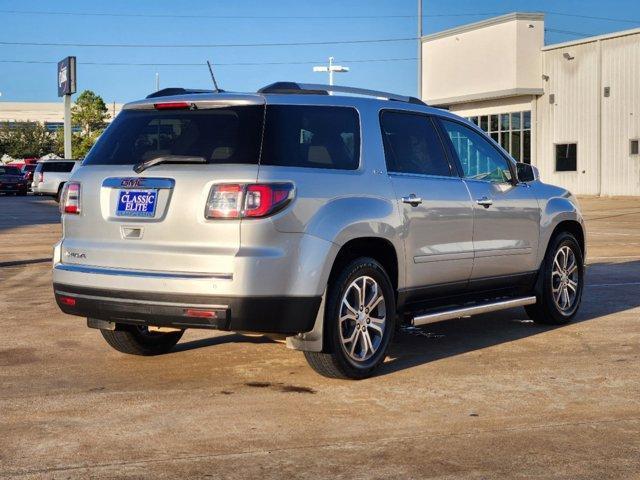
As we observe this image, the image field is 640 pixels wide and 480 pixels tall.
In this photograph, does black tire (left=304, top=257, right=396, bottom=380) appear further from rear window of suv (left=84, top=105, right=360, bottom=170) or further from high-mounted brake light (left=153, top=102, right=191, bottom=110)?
high-mounted brake light (left=153, top=102, right=191, bottom=110)

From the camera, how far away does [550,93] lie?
4800 cm

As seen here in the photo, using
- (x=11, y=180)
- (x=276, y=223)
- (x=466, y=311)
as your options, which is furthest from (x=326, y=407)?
(x=11, y=180)

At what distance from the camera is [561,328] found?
926cm

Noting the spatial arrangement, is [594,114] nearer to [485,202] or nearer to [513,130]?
[513,130]

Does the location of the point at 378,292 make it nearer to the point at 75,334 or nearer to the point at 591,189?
the point at 75,334

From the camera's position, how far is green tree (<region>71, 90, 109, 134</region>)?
107312mm

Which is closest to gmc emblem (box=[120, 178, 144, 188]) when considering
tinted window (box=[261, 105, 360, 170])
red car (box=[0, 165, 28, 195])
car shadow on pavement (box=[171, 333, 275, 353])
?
tinted window (box=[261, 105, 360, 170])

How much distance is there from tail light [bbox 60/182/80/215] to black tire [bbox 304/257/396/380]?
176 cm

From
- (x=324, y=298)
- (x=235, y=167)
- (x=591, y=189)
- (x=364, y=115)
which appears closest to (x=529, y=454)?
(x=324, y=298)

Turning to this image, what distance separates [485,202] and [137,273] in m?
3.00

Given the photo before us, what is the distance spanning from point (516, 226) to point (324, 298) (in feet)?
8.70

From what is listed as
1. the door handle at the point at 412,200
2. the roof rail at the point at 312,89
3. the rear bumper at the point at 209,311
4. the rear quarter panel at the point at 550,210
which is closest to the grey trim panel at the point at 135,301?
the rear bumper at the point at 209,311

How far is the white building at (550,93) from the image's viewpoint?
4406cm

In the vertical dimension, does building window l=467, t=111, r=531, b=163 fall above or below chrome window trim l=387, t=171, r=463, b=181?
above
